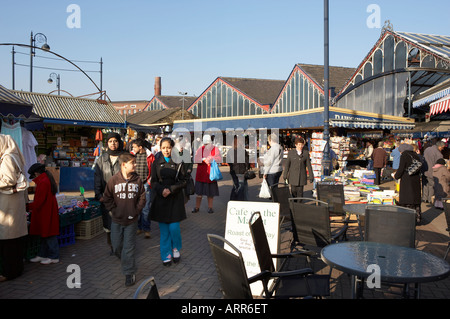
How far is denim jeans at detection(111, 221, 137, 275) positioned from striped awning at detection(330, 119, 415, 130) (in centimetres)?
1205

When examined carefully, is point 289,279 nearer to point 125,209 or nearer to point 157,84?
point 125,209

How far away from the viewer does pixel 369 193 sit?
8.12m

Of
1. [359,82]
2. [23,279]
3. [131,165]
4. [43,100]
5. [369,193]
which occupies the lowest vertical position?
[23,279]

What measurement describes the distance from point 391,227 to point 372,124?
13050 millimetres

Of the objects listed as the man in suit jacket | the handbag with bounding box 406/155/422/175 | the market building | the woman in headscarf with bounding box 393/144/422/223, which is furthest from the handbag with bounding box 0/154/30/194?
the market building

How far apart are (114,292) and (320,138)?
10920 mm

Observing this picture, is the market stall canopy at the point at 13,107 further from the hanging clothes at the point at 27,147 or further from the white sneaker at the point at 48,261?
the white sneaker at the point at 48,261

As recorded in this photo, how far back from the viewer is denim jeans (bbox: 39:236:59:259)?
5.73 meters

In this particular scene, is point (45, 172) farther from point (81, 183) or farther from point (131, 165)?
point (81, 183)

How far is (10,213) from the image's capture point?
16.0 ft

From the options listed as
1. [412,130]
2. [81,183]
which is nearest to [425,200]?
[412,130]

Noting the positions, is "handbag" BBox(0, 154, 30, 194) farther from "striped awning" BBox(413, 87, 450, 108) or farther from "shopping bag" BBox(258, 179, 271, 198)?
"striped awning" BBox(413, 87, 450, 108)

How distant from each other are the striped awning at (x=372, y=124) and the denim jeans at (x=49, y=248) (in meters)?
12.2

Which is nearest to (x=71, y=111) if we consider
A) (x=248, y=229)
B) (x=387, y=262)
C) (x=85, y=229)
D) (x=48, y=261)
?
(x=85, y=229)
